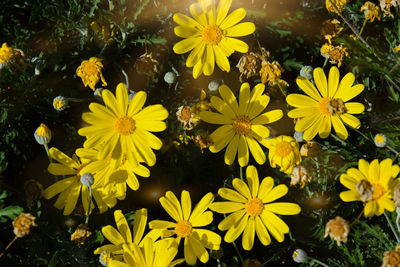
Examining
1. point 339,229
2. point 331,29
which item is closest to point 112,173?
point 339,229

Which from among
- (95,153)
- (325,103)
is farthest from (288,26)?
(95,153)

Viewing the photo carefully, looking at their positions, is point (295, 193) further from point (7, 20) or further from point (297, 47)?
point (7, 20)

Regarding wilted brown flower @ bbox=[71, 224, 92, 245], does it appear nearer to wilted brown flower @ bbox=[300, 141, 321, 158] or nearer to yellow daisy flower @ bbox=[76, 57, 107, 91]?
yellow daisy flower @ bbox=[76, 57, 107, 91]

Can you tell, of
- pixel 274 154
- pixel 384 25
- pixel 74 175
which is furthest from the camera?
pixel 384 25

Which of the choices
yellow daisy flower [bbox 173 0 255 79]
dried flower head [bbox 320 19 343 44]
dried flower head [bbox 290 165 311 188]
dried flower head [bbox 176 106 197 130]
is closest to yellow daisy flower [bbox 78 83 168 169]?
dried flower head [bbox 176 106 197 130]

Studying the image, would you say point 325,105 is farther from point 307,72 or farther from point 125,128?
point 125,128

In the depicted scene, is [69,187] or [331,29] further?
[331,29]
